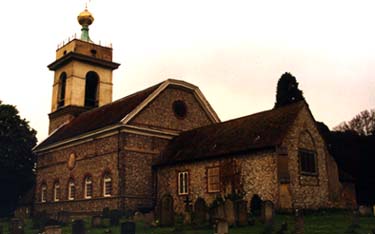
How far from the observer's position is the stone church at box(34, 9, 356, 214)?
26.3 meters

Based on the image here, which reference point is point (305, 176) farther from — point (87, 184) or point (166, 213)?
point (87, 184)

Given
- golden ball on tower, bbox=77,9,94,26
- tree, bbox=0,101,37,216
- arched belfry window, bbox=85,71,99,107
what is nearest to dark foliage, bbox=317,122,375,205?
arched belfry window, bbox=85,71,99,107

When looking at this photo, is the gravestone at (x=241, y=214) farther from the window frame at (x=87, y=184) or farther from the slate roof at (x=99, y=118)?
the window frame at (x=87, y=184)

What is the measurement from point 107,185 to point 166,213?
11.2 m

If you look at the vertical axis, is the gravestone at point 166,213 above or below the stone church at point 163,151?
below

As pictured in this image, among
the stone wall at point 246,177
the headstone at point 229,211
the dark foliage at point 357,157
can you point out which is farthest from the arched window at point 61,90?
the headstone at point 229,211

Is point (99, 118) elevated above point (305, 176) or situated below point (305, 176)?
above

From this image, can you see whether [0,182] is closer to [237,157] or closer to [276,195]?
[237,157]

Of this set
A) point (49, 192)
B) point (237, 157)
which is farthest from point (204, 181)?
point (49, 192)

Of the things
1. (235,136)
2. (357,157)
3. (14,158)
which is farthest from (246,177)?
(14,158)

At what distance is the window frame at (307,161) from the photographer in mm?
26703

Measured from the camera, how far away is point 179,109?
36688 millimetres

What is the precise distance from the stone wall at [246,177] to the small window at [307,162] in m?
2.48

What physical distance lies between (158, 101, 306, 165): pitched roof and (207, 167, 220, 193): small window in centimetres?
91
